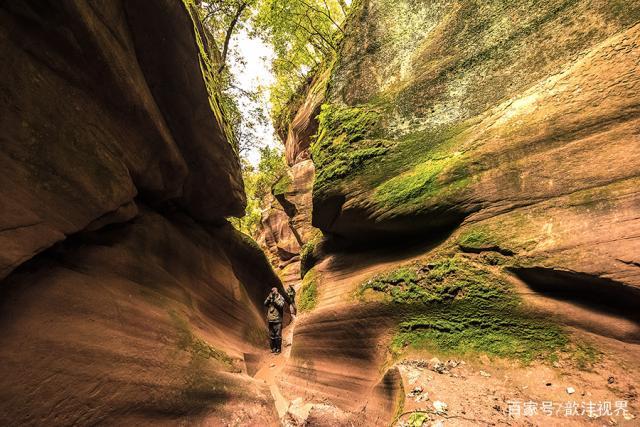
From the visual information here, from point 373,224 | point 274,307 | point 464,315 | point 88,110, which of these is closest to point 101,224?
point 88,110

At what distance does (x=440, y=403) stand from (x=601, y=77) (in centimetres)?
428

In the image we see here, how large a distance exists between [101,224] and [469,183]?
19.0ft

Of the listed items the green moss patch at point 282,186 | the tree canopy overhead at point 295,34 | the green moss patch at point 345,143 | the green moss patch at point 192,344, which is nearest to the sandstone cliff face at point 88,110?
the green moss patch at point 192,344

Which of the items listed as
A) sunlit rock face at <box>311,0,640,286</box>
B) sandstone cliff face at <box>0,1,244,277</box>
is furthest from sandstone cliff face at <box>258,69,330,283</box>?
sandstone cliff face at <box>0,1,244,277</box>

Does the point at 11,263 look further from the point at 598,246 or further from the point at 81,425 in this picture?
the point at 598,246

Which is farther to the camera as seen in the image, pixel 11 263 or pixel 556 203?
pixel 556 203

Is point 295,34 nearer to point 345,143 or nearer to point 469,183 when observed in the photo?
point 345,143

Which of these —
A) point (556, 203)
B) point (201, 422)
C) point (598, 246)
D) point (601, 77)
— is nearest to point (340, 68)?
point (601, 77)

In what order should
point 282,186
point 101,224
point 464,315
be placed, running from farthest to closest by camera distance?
point 282,186 → point 101,224 → point 464,315

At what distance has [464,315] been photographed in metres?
3.92

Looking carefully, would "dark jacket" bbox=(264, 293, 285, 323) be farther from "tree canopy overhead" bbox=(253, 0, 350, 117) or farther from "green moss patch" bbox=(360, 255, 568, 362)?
"tree canopy overhead" bbox=(253, 0, 350, 117)

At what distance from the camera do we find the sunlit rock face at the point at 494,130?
3.38 meters

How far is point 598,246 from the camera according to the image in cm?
315

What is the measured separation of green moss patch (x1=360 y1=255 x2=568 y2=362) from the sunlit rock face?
58 centimetres
